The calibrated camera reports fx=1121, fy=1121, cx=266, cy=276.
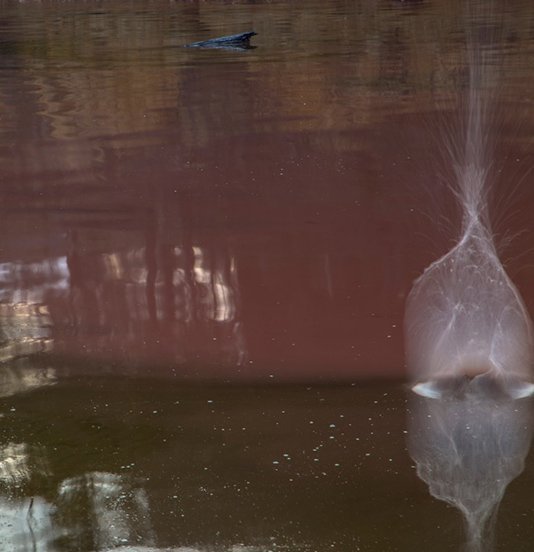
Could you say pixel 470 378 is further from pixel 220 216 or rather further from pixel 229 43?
pixel 229 43

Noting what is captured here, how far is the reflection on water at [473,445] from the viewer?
4227 mm

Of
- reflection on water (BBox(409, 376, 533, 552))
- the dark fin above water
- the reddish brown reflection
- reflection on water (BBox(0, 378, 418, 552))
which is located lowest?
reflection on water (BBox(409, 376, 533, 552))

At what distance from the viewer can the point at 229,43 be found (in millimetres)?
21484

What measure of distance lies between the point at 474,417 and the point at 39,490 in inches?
74.6

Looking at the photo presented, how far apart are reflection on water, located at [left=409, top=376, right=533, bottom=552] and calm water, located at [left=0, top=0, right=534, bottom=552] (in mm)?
42

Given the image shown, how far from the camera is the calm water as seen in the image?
13.9 feet

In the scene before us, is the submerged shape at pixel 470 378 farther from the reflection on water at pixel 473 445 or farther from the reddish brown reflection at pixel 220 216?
the reddish brown reflection at pixel 220 216

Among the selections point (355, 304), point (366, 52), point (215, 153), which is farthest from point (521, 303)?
point (366, 52)

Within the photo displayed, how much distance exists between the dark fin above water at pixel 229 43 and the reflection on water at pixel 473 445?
16425mm

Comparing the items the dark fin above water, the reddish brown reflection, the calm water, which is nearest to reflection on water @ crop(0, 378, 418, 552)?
the calm water

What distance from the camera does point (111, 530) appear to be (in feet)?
13.4

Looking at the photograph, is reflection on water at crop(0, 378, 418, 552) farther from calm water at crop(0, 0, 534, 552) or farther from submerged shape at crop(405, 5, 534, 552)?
submerged shape at crop(405, 5, 534, 552)

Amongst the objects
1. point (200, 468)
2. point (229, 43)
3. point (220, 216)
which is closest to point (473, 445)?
point (200, 468)

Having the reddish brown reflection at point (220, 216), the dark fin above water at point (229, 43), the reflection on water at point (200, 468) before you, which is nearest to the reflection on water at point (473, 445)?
the reflection on water at point (200, 468)
